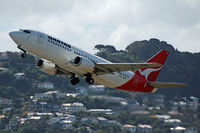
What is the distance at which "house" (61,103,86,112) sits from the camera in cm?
9507

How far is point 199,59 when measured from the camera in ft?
322

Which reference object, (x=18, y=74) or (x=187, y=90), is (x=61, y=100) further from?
(x=187, y=90)

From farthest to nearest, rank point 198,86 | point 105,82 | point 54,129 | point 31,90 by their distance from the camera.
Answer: point 31,90
point 54,129
point 198,86
point 105,82

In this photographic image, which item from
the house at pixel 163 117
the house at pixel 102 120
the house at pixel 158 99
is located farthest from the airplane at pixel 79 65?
the house at pixel 102 120

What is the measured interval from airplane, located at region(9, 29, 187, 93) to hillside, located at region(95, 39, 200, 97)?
3.50m

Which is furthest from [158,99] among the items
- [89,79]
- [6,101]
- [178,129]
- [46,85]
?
[46,85]

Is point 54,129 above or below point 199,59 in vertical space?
below

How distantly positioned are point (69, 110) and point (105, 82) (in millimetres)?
52103

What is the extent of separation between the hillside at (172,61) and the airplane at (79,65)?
350 centimetres

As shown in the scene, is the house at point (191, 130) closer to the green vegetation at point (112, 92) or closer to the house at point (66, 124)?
the green vegetation at point (112, 92)

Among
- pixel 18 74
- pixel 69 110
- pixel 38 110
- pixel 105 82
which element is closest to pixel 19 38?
pixel 105 82

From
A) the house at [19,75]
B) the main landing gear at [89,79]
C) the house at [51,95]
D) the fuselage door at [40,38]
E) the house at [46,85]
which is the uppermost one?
the house at [19,75]

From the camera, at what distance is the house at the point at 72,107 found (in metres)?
95.1

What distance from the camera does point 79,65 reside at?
45938 millimetres
